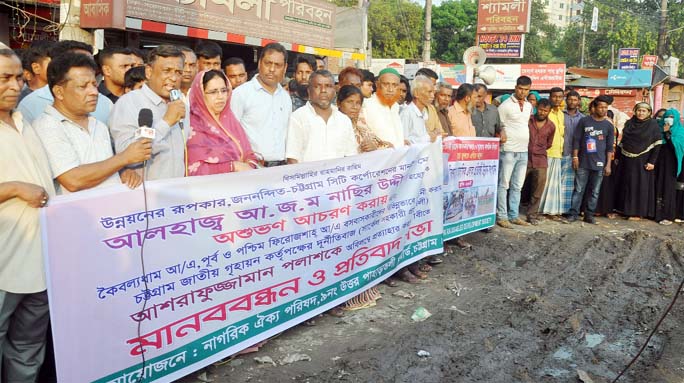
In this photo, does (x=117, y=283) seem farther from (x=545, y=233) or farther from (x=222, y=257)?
(x=545, y=233)

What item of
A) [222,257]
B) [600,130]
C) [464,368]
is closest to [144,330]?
[222,257]

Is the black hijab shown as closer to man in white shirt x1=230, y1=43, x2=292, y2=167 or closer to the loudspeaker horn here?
the loudspeaker horn

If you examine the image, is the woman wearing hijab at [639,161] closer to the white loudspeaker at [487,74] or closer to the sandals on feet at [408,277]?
the white loudspeaker at [487,74]

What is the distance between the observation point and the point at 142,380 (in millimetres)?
3076

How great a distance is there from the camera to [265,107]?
4609 millimetres

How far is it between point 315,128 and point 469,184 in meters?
2.60

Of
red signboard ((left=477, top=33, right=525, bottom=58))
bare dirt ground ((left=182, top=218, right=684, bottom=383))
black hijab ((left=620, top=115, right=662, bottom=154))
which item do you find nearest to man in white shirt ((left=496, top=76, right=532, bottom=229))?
bare dirt ground ((left=182, top=218, right=684, bottom=383))

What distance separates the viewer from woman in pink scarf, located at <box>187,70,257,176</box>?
3.79 meters

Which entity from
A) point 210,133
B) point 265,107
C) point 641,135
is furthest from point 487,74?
point 210,133

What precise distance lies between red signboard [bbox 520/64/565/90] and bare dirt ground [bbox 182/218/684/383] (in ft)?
74.9

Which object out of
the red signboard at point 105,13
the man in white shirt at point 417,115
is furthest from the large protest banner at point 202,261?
the red signboard at point 105,13

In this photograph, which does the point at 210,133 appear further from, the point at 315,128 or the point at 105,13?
the point at 105,13

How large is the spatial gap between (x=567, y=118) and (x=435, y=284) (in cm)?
455

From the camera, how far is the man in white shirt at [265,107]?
15.0 ft
